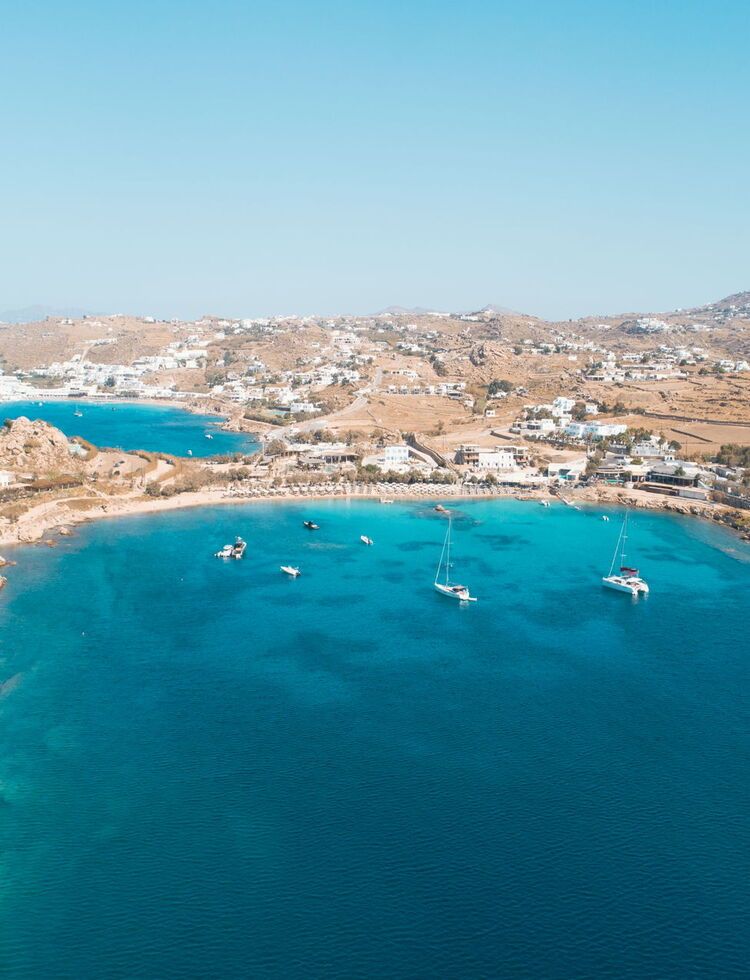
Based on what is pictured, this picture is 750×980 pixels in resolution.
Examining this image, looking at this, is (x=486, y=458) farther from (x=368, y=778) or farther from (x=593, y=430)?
(x=368, y=778)

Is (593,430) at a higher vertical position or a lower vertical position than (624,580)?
higher

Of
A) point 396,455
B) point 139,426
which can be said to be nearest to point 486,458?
point 396,455

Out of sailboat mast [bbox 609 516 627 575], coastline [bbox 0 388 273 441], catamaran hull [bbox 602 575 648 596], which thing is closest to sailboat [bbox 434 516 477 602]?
catamaran hull [bbox 602 575 648 596]

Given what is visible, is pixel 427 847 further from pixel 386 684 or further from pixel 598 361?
pixel 598 361

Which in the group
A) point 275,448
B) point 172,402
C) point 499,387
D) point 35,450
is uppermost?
point 499,387

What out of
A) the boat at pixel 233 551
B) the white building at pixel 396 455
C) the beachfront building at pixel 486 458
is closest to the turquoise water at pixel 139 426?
the white building at pixel 396 455

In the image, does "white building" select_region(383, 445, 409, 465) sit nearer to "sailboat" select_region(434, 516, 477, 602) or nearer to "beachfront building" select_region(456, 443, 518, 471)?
"beachfront building" select_region(456, 443, 518, 471)

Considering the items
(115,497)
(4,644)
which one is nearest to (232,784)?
(4,644)
